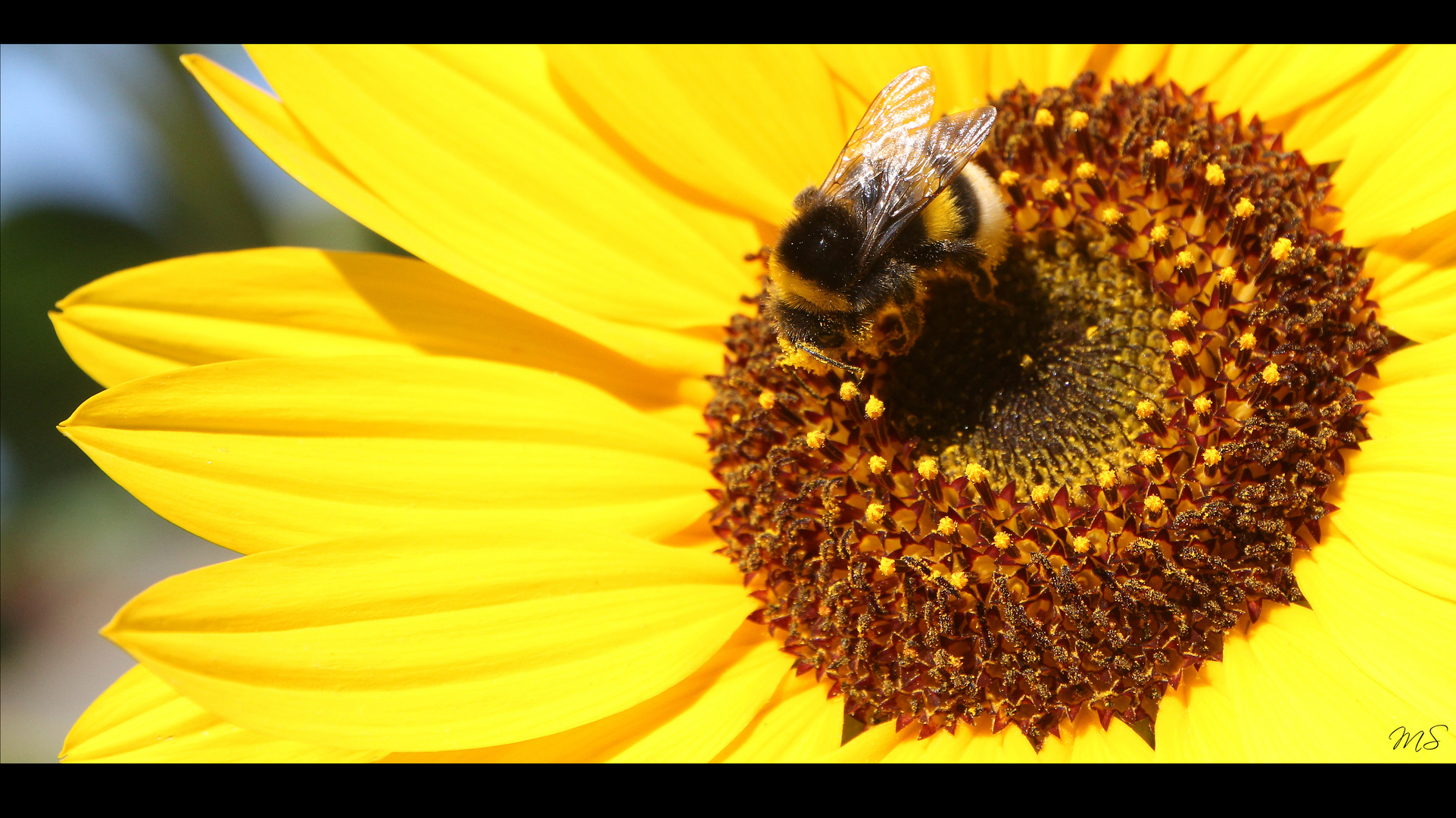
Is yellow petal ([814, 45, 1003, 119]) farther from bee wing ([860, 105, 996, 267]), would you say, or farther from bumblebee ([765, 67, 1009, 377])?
Answer: bee wing ([860, 105, 996, 267])

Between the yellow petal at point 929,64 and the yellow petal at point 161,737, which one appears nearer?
the yellow petal at point 161,737

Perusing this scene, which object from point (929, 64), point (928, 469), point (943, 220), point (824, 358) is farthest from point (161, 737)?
point (929, 64)

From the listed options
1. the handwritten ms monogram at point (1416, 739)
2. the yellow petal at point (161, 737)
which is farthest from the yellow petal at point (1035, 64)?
the yellow petal at point (161, 737)

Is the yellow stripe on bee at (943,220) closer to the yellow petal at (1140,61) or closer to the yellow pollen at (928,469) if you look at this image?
the yellow pollen at (928,469)

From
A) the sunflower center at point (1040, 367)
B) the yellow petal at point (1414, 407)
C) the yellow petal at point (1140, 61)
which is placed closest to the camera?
the yellow petal at point (1414, 407)

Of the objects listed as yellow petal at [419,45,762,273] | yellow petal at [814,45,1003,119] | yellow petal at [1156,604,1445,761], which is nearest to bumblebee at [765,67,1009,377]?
yellow petal at [814,45,1003,119]

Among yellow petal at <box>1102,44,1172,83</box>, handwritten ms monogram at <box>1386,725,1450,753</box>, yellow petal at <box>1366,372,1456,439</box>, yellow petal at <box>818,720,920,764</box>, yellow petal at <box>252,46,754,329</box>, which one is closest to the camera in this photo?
handwritten ms monogram at <box>1386,725,1450,753</box>

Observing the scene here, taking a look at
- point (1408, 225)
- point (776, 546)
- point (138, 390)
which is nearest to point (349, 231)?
point (138, 390)
